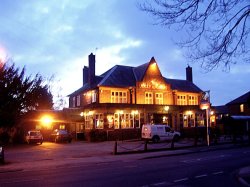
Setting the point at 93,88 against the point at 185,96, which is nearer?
the point at 93,88

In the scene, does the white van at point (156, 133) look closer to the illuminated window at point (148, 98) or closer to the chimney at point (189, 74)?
the illuminated window at point (148, 98)

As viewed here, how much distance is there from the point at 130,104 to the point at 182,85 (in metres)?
15.7

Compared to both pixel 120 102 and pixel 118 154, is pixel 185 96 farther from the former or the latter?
pixel 118 154

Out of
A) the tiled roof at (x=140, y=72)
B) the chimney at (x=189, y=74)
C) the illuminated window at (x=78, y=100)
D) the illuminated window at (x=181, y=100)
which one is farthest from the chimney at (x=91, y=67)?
the chimney at (x=189, y=74)

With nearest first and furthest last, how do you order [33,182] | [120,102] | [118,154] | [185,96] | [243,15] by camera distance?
[243,15] → [33,182] → [118,154] → [120,102] → [185,96]

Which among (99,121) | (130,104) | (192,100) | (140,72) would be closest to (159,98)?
(140,72)

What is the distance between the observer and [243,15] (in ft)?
31.0

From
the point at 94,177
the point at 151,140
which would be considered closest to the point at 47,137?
the point at 151,140

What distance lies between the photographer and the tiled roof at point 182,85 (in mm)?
53822

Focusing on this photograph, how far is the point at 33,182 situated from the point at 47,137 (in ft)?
125

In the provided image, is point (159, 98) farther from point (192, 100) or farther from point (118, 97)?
point (192, 100)

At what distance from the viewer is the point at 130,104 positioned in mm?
43781

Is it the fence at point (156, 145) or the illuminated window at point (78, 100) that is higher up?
the illuminated window at point (78, 100)

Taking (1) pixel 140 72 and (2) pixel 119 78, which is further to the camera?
(1) pixel 140 72
